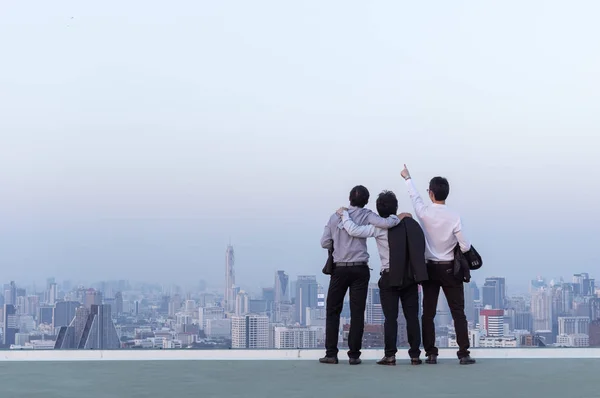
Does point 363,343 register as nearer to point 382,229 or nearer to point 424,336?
point 424,336

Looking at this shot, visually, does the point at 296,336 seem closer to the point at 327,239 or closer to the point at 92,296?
the point at 327,239

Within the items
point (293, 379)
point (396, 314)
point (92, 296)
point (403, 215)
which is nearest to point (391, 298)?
point (396, 314)

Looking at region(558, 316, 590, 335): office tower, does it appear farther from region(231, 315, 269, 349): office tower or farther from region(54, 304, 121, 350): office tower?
region(54, 304, 121, 350): office tower

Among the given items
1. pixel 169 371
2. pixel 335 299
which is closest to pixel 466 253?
pixel 335 299

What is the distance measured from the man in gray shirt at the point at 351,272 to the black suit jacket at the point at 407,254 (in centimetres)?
10

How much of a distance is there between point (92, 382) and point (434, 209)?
10.6 feet

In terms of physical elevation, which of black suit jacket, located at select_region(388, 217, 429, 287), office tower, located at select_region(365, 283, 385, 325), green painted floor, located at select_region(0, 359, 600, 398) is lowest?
green painted floor, located at select_region(0, 359, 600, 398)

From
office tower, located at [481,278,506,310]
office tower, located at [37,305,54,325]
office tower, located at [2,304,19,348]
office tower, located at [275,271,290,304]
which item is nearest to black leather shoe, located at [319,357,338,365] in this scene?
office tower, located at [481,278,506,310]

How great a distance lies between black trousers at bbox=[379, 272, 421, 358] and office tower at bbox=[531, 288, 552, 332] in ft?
34.7

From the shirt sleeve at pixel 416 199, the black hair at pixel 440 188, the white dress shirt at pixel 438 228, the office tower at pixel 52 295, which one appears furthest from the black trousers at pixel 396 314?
the office tower at pixel 52 295

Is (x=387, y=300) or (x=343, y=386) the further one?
(x=387, y=300)

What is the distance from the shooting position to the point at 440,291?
7.92 meters

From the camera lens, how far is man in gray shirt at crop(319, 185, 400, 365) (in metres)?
7.76

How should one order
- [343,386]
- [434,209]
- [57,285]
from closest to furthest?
1. [343,386]
2. [434,209]
3. [57,285]
